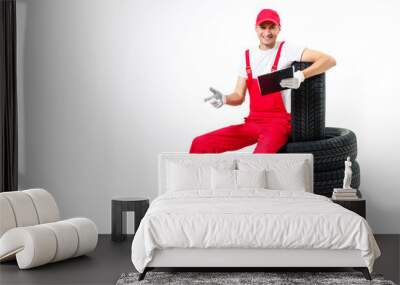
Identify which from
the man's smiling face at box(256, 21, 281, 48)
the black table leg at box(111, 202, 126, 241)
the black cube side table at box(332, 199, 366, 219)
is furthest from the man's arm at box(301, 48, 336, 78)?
the black table leg at box(111, 202, 126, 241)

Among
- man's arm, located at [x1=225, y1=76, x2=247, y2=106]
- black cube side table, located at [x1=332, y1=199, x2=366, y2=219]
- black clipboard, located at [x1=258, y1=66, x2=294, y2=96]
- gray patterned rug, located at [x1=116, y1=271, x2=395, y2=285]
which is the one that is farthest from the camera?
man's arm, located at [x1=225, y1=76, x2=247, y2=106]

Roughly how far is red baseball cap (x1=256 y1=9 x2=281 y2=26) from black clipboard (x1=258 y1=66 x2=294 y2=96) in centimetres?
71

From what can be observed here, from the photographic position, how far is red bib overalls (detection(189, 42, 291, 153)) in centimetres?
733

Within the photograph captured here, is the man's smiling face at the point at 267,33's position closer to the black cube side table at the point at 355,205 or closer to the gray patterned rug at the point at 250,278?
the black cube side table at the point at 355,205

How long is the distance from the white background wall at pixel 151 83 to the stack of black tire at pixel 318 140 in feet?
2.66

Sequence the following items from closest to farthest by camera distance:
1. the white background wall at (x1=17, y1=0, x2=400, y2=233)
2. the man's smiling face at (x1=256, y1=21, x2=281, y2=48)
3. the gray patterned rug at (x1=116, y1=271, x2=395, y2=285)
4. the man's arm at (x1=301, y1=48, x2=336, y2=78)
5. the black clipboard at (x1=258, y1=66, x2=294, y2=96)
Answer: the gray patterned rug at (x1=116, y1=271, x2=395, y2=285) < the black clipboard at (x1=258, y1=66, x2=294, y2=96) < the man's arm at (x1=301, y1=48, x2=336, y2=78) < the man's smiling face at (x1=256, y1=21, x2=281, y2=48) < the white background wall at (x1=17, y1=0, x2=400, y2=233)

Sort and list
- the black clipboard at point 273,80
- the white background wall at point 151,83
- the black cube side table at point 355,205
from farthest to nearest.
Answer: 1. the white background wall at point 151,83
2. the black clipboard at point 273,80
3. the black cube side table at point 355,205

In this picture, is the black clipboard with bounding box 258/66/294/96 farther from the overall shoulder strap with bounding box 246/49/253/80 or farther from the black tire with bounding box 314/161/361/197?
the black tire with bounding box 314/161/361/197

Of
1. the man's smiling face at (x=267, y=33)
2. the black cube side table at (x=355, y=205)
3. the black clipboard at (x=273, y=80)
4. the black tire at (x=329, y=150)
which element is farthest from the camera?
the man's smiling face at (x=267, y=33)

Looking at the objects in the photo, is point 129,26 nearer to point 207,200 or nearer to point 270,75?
point 270,75

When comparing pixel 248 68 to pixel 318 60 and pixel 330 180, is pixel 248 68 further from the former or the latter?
pixel 330 180

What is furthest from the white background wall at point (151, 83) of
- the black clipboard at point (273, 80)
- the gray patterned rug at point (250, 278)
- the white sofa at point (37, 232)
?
the gray patterned rug at point (250, 278)

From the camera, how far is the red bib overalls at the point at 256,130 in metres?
7.33

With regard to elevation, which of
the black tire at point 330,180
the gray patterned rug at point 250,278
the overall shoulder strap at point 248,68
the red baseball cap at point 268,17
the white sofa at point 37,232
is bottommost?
the gray patterned rug at point 250,278
